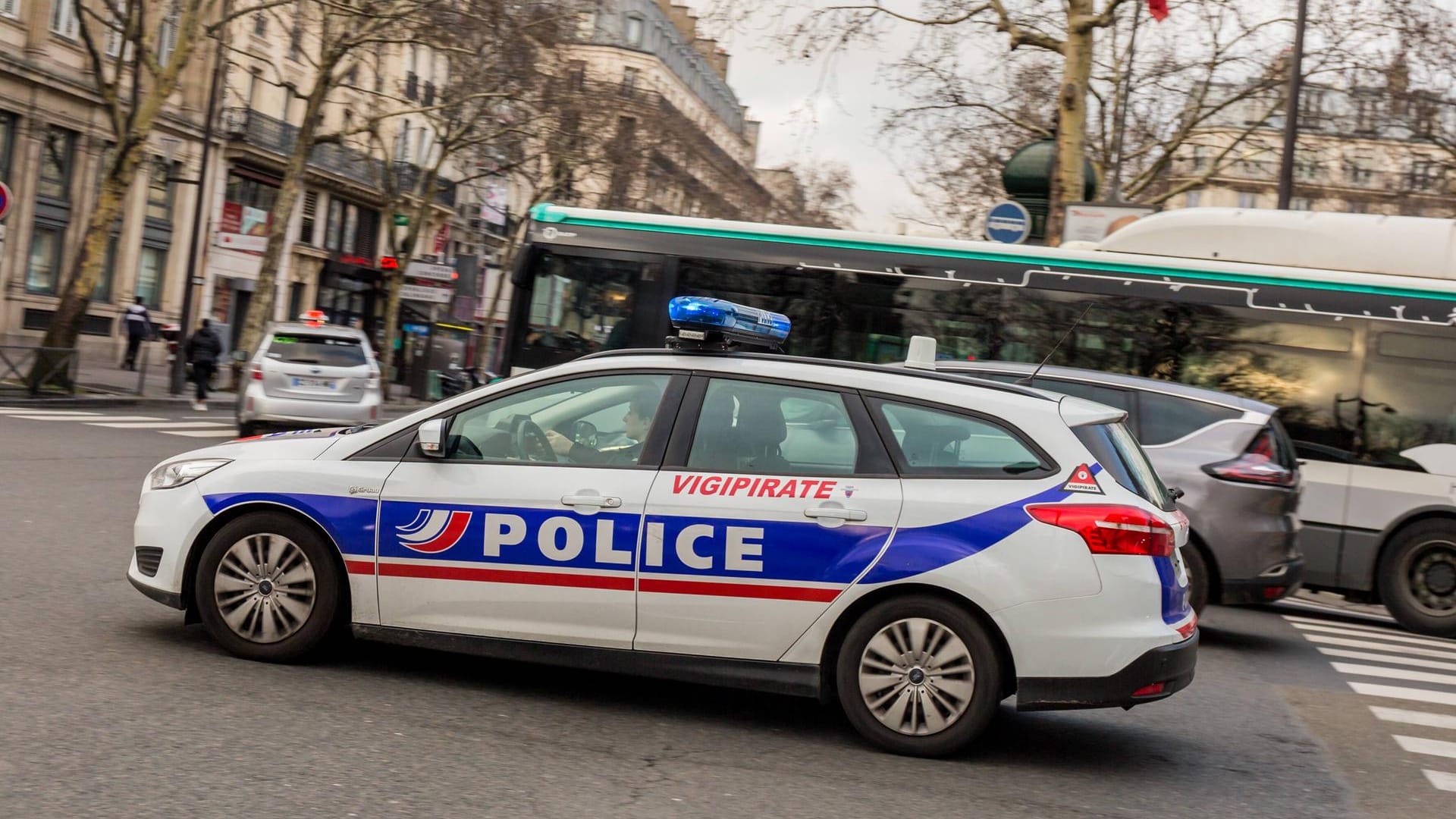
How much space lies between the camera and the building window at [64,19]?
3602 centimetres

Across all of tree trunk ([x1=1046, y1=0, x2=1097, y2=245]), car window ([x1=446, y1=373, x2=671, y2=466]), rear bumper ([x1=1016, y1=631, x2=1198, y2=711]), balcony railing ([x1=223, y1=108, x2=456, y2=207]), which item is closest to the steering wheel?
car window ([x1=446, y1=373, x2=671, y2=466])

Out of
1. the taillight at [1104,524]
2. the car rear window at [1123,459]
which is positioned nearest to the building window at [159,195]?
the car rear window at [1123,459]

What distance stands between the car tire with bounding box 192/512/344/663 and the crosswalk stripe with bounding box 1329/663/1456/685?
6.74 m

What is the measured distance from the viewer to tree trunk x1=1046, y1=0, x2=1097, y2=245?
23.8 metres

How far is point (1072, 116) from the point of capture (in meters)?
24.0

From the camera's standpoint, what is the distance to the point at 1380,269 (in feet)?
44.8

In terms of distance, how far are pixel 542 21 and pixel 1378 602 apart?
2369 centimetres

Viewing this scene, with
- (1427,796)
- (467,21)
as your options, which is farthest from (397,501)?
(467,21)

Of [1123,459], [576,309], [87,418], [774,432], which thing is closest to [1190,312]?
[576,309]

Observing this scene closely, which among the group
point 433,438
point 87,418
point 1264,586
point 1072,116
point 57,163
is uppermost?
point 1072,116

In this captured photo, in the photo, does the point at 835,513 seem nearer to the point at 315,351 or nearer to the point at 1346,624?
the point at 1346,624

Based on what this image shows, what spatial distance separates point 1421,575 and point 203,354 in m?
21.7

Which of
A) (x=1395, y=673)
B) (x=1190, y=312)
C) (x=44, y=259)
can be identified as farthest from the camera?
(x=44, y=259)

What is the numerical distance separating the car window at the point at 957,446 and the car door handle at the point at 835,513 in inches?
10.7
